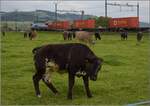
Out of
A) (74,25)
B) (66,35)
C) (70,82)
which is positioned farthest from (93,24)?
(70,82)

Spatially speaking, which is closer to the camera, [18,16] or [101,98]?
[101,98]

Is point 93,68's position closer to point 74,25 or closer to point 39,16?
point 74,25

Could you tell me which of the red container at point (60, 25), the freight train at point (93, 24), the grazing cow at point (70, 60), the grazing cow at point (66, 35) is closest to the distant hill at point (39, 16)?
the red container at point (60, 25)

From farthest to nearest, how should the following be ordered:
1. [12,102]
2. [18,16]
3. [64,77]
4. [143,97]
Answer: [18,16] → [64,77] → [143,97] → [12,102]

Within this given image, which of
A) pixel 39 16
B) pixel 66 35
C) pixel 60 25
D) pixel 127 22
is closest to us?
pixel 66 35

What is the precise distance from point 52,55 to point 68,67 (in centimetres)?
58

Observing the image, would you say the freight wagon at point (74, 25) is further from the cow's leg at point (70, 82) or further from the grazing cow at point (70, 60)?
the cow's leg at point (70, 82)

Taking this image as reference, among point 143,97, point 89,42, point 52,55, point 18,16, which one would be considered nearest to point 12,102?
point 52,55

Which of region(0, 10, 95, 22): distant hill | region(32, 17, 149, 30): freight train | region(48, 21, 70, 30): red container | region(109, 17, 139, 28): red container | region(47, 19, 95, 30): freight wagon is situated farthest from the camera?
region(0, 10, 95, 22): distant hill

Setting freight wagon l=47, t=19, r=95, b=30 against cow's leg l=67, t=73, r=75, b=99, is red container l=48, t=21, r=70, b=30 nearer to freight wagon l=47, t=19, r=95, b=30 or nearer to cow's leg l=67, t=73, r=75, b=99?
freight wagon l=47, t=19, r=95, b=30

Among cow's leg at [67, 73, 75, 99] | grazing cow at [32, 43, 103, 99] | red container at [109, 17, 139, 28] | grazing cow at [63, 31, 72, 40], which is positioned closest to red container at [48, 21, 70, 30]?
red container at [109, 17, 139, 28]

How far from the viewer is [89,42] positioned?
3903 centimetres

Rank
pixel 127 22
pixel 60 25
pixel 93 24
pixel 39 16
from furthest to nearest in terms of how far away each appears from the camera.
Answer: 1. pixel 39 16
2. pixel 60 25
3. pixel 93 24
4. pixel 127 22

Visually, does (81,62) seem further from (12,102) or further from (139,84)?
(139,84)
